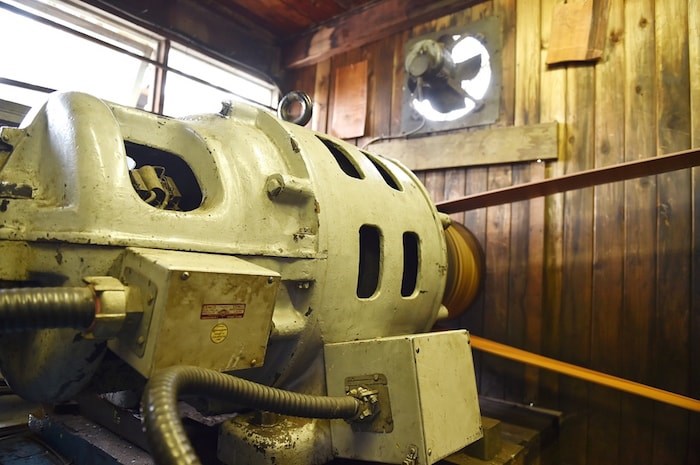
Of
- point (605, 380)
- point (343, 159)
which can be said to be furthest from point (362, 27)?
point (605, 380)

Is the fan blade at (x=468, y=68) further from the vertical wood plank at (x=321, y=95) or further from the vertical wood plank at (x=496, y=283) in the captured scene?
the vertical wood plank at (x=321, y=95)

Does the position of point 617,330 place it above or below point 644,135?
below

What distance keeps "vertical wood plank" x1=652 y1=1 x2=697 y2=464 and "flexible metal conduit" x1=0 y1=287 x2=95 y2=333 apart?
6.22ft

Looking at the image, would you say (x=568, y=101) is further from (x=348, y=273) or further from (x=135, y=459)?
(x=135, y=459)

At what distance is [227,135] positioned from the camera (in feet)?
4.09

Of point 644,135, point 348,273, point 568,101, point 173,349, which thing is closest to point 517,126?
point 568,101

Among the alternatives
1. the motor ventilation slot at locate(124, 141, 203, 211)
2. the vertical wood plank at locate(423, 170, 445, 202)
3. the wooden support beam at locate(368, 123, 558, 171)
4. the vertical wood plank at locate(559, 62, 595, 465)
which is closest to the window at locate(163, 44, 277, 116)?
the wooden support beam at locate(368, 123, 558, 171)

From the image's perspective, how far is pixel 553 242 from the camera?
2.12m

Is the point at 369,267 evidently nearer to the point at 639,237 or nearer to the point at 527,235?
the point at 527,235

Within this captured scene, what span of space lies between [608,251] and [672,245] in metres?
0.21

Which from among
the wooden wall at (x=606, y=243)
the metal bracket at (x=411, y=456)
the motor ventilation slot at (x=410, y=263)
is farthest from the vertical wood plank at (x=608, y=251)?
the metal bracket at (x=411, y=456)

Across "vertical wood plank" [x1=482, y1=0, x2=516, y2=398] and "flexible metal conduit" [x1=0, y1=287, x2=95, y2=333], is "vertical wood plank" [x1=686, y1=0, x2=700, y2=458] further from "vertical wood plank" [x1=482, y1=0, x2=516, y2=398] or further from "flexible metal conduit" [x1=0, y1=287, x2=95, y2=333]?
"flexible metal conduit" [x1=0, y1=287, x2=95, y2=333]

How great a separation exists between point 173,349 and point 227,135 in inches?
23.0

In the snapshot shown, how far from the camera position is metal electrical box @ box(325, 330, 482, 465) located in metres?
1.13
